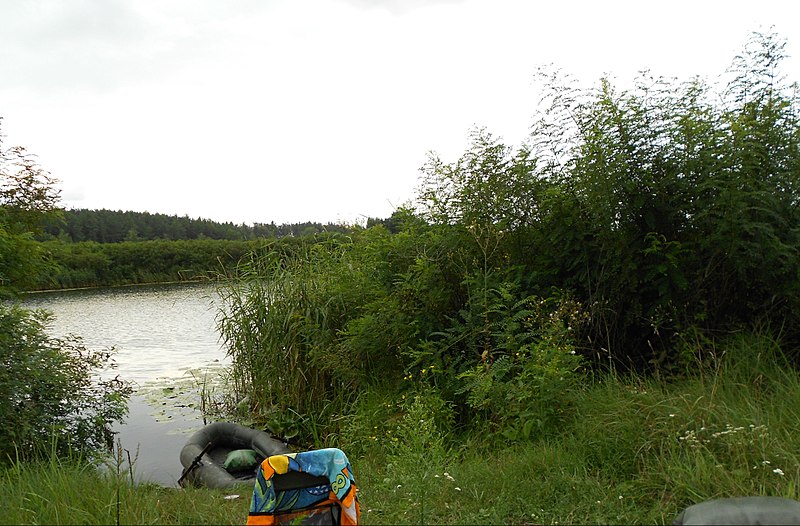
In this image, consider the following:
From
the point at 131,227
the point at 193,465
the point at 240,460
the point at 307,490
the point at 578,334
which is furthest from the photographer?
the point at 131,227

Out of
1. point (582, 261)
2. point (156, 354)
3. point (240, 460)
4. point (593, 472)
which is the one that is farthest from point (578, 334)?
point (156, 354)

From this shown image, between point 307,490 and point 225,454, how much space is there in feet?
12.4

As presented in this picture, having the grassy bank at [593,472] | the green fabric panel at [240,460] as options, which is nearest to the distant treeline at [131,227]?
the green fabric panel at [240,460]

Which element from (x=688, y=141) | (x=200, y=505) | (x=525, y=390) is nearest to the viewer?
(x=200, y=505)

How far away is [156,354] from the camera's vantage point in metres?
13.2

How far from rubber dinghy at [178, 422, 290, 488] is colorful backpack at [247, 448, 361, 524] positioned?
7.51 ft

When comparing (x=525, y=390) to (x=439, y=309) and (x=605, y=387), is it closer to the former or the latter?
(x=605, y=387)

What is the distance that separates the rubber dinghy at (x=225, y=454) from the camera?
566 centimetres

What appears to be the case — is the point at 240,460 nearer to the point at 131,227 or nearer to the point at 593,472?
the point at 593,472

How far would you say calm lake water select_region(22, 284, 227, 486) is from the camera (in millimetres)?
7691

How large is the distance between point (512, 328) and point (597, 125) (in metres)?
2.03

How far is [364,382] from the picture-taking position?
6406mm

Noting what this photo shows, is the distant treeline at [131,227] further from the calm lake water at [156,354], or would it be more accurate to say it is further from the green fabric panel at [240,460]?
the green fabric panel at [240,460]

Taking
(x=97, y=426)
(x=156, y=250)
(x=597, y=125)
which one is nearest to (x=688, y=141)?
(x=597, y=125)
